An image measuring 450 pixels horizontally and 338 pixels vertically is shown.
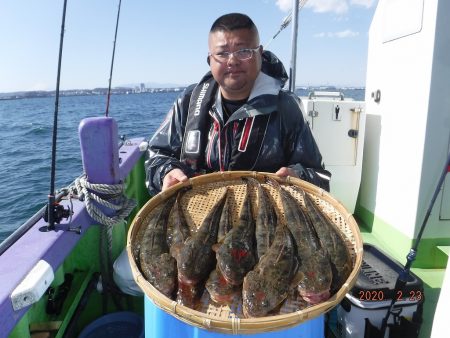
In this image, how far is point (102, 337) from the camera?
302 centimetres

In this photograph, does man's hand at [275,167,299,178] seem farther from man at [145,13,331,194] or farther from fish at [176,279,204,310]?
fish at [176,279,204,310]

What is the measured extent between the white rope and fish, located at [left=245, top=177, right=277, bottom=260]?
1.23 meters

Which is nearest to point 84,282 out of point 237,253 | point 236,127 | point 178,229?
point 178,229

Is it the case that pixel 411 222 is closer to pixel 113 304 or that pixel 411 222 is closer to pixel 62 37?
pixel 113 304

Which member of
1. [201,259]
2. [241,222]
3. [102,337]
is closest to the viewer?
[201,259]

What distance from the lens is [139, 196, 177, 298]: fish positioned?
1979 mm

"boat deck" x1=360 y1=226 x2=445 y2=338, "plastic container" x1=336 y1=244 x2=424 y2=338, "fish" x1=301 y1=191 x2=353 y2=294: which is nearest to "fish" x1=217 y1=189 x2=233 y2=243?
"fish" x1=301 y1=191 x2=353 y2=294

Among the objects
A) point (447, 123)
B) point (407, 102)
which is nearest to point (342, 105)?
point (407, 102)

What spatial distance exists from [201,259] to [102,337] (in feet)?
5.22

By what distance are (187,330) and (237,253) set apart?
1.76 ft

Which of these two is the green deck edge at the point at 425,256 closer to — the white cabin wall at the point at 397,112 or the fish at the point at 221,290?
the white cabin wall at the point at 397,112

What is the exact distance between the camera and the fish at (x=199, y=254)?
201 centimetres

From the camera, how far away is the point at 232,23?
3.04 m

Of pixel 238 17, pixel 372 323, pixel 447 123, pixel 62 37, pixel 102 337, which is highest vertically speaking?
pixel 238 17
